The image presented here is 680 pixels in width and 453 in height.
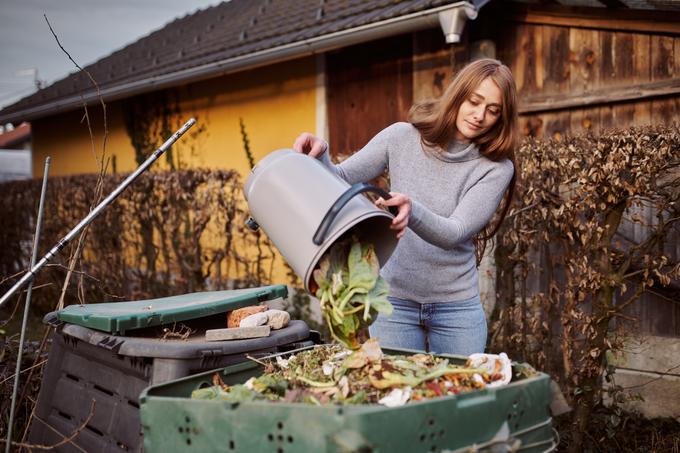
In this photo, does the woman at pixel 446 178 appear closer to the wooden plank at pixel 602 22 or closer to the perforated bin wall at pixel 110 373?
the perforated bin wall at pixel 110 373

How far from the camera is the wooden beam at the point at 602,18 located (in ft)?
14.9

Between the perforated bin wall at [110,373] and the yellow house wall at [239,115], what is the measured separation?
5.07 m

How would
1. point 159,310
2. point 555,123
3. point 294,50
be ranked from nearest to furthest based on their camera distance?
point 159,310, point 555,123, point 294,50

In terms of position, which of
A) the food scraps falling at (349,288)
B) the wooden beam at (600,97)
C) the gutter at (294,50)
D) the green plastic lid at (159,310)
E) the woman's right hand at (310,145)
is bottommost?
the green plastic lid at (159,310)

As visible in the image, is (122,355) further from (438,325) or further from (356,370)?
(438,325)

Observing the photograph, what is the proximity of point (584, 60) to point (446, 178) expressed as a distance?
323cm

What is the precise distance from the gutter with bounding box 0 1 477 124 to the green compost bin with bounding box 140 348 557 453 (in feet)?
6.28

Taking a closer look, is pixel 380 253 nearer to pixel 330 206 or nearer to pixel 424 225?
pixel 424 225

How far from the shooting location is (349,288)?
1.76 meters

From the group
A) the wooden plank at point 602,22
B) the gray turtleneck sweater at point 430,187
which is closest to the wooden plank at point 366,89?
the wooden plank at point 602,22

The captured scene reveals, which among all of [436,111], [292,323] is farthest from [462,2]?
[292,323]

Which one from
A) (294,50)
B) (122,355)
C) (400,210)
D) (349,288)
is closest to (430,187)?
(400,210)

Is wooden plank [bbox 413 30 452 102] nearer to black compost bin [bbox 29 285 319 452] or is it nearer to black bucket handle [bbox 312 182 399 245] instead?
black compost bin [bbox 29 285 319 452]

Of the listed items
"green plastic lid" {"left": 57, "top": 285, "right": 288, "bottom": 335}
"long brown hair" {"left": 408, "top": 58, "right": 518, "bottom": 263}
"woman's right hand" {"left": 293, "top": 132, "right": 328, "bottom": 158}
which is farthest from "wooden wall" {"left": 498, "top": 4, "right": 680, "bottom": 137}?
"green plastic lid" {"left": 57, "top": 285, "right": 288, "bottom": 335}
